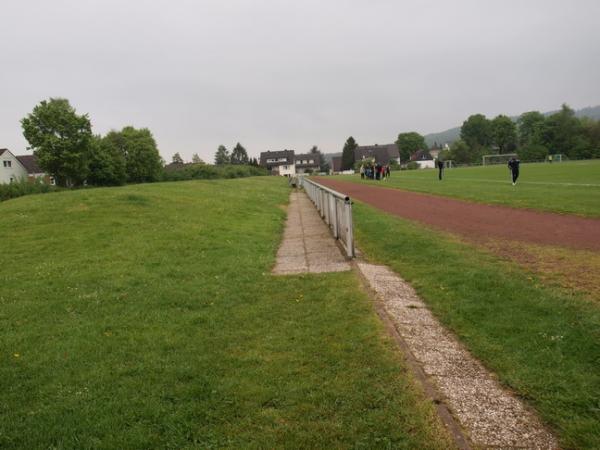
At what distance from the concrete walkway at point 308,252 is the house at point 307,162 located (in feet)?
389

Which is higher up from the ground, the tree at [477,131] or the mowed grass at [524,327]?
the tree at [477,131]

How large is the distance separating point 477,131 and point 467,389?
143 m

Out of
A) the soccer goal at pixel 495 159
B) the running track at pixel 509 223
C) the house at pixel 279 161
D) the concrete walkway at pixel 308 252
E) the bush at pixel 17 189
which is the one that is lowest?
the running track at pixel 509 223

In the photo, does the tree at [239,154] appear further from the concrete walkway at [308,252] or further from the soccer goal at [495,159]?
the concrete walkway at [308,252]

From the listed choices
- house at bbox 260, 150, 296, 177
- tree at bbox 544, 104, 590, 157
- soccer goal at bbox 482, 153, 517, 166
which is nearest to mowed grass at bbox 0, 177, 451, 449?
soccer goal at bbox 482, 153, 517, 166

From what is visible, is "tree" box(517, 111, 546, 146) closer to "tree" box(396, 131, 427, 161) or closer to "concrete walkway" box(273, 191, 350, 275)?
"tree" box(396, 131, 427, 161)

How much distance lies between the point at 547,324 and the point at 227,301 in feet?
13.2

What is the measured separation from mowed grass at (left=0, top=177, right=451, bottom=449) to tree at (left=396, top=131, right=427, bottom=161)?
147m

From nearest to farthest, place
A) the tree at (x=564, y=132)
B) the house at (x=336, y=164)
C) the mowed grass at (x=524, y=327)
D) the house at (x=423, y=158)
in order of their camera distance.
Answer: the mowed grass at (x=524, y=327) → the tree at (x=564, y=132) → the house at (x=423, y=158) → the house at (x=336, y=164)

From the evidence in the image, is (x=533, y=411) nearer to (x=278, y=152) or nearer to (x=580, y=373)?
(x=580, y=373)

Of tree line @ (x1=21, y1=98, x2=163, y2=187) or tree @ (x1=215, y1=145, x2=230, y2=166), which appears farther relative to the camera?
tree @ (x1=215, y1=145, x2=230, y2=166)

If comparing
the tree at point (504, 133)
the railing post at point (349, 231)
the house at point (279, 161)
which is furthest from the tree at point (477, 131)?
the railing post at point (349, 231)

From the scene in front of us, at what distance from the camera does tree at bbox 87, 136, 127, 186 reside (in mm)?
61188

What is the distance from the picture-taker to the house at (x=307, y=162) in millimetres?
132875
